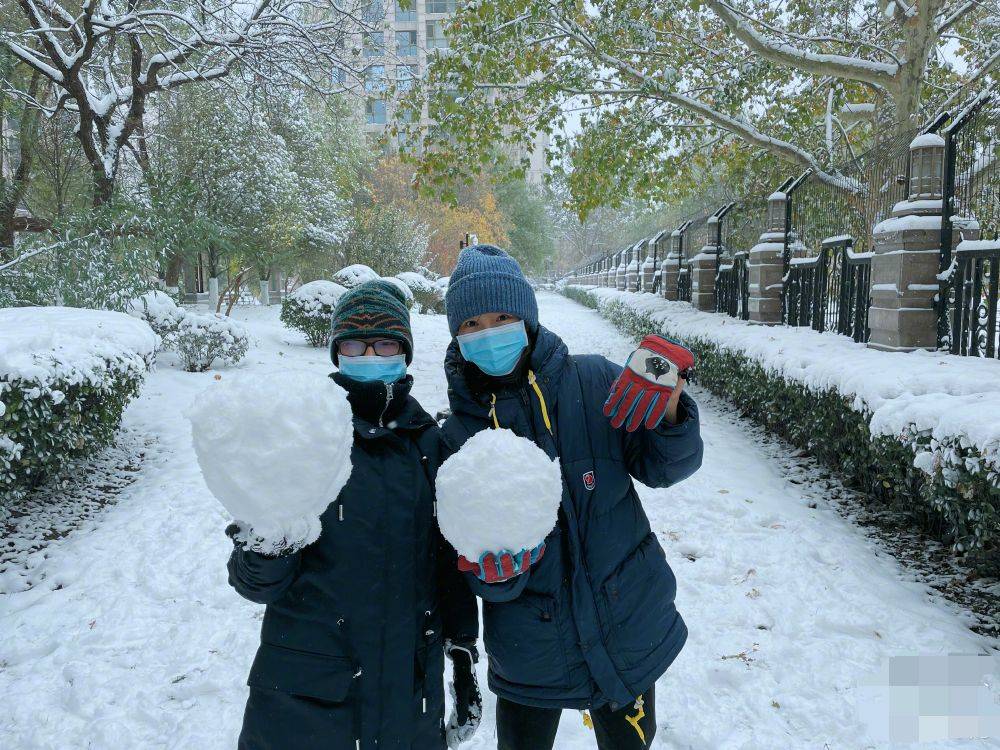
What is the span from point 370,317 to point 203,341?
893 centimetres

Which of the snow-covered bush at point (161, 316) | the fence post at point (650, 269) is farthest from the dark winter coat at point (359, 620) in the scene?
the fence post at point (650, 269)

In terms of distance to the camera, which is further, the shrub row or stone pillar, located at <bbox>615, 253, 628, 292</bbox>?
stone pillar, located at <bbox>615, 253, 628, 292</bbox>

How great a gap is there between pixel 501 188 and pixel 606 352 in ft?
103

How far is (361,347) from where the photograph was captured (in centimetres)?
176

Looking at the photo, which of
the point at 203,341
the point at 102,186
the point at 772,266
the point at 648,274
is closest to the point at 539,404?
the point at 772,266

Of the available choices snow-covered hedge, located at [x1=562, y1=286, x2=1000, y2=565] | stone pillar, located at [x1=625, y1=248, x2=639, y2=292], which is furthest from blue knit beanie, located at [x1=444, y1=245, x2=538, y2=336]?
stone pillar, located at [x1=625, y1=248, x2=639, y2=292]

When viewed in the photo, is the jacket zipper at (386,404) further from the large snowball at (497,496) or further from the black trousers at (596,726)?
the black trousers at (596,726)

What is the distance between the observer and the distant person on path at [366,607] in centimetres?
146

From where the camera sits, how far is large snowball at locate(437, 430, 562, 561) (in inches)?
53.9

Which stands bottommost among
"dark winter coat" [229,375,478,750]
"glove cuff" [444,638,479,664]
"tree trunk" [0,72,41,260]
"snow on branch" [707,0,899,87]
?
"glove cuff" [444,638,479,664]

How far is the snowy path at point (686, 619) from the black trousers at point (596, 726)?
38.4 inches

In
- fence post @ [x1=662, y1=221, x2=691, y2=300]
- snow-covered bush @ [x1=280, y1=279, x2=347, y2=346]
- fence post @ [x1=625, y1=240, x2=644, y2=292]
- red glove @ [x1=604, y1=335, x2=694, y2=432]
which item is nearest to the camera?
red glove @ [x1=604, y1=335, x2=694, y2=432]

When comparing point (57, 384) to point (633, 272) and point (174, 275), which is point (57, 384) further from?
point (633, 272)

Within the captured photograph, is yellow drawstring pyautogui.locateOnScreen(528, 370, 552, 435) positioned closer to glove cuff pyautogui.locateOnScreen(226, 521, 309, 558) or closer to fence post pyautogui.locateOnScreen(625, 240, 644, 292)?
glove cuff pyautogui.locateOnScreen(226, 521, 309, 558)
